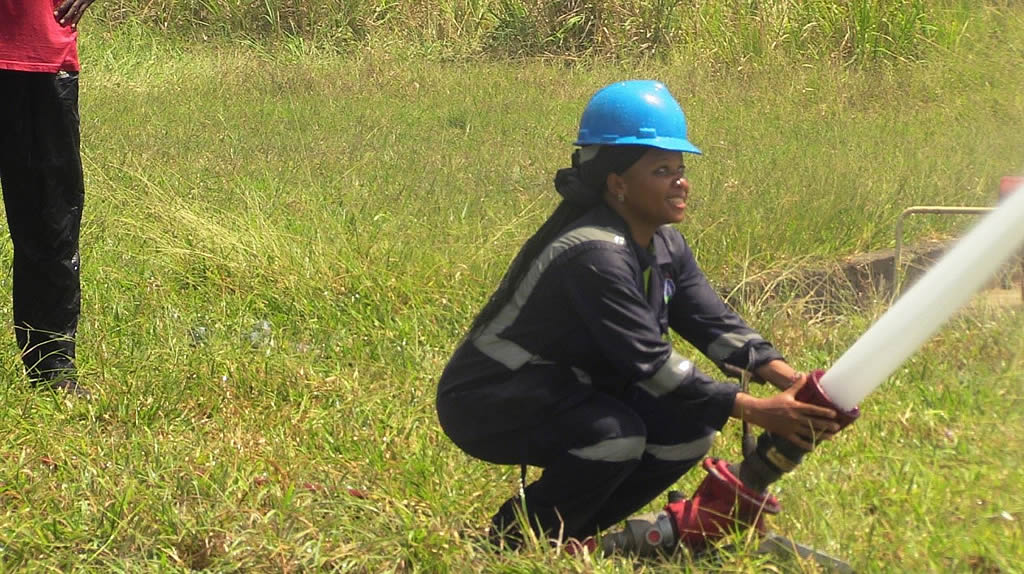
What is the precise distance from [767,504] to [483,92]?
6945mm

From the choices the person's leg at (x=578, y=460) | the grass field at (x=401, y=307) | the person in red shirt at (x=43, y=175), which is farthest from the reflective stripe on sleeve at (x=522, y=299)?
the person in red shirt at (x=43, y=175)

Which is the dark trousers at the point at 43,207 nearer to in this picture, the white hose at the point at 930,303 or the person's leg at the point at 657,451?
the person's leg at the point at 657,451

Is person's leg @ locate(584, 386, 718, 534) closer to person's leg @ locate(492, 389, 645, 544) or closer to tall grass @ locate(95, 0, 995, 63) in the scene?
person's leg @ locate(492, 389, 645, 544)

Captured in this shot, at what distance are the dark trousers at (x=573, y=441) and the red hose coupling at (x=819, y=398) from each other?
0.26m

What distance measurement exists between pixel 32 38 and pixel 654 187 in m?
1.94

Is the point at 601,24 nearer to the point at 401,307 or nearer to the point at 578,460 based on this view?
the point at 401,307

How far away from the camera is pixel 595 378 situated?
3.06 m

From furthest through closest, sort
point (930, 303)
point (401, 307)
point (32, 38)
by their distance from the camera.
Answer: point (401, 307) < point (32, 38) < point (930, 303)

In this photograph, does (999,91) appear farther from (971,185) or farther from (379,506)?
(379,506)

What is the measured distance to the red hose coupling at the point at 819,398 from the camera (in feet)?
8.86

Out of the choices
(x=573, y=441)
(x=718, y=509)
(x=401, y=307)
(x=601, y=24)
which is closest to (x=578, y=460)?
(x=573, y=441)

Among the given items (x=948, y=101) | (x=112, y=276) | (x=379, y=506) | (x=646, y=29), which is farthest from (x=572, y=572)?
(x=646, y=29)

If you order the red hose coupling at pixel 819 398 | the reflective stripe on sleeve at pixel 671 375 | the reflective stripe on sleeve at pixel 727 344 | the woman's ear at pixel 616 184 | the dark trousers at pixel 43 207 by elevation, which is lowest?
the dark trousers at pixel 43 207

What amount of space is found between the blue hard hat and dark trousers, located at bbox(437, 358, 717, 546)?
0.51 m
